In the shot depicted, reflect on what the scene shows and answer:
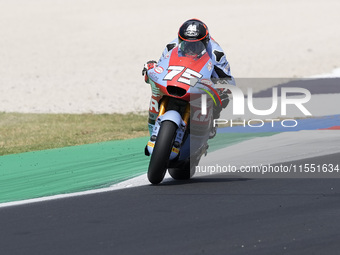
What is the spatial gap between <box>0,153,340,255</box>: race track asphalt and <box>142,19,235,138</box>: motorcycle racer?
0.79 metres

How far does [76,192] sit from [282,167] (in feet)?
7.43

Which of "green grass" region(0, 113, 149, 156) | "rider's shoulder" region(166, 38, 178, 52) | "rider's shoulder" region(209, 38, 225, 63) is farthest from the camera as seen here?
"green grass" region(0, 113, 149, 156)

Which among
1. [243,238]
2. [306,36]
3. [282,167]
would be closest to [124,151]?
[282,167]

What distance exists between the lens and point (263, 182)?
28.4ft

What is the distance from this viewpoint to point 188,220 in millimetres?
6816

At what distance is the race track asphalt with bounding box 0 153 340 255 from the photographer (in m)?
5.96

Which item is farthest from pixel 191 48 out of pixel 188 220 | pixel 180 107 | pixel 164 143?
pixel 188 220

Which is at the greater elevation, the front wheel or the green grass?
the front wheel

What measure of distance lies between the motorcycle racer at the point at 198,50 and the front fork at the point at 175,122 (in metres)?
0.20

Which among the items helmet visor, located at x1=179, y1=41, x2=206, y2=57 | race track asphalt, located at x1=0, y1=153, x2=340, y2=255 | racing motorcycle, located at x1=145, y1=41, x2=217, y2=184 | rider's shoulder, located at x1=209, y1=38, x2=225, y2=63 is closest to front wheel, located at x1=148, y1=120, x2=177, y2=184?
racing motorcycle, located at x1=145, y1=41, x2=217, y2=184

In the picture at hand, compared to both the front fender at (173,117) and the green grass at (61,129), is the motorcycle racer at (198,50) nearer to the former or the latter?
the front fender at (173,117)

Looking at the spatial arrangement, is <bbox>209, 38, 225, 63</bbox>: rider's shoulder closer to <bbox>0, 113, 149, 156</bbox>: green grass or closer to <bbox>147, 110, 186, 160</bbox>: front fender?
<bbox>147, 110, 186, 160</bbox>: front fender

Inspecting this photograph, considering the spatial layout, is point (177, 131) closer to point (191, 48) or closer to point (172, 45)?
point (191, 48)

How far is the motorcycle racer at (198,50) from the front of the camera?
8.38m
